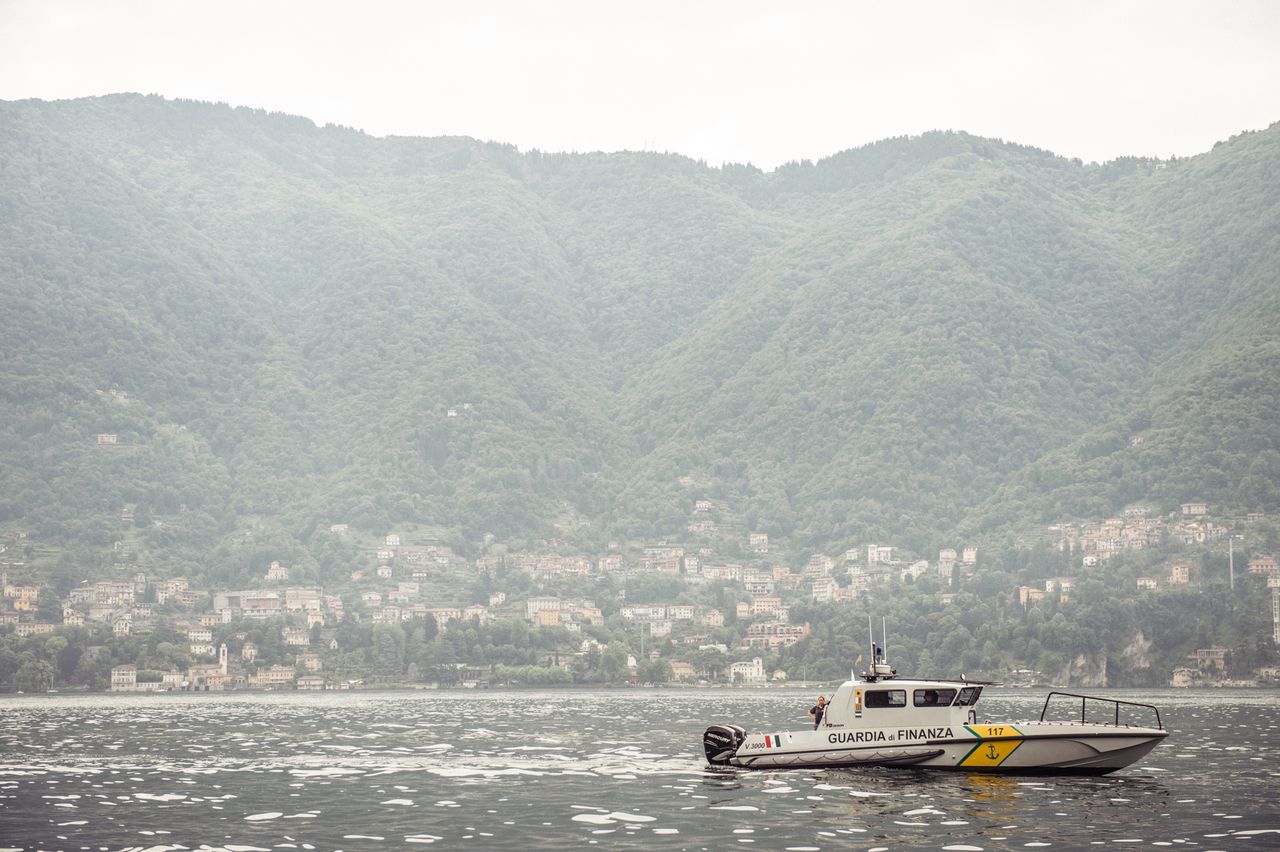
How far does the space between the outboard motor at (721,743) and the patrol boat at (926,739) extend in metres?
0.04

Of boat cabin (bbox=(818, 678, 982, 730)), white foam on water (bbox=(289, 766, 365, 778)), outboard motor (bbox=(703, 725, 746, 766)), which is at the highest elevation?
boat cabin (bbox=(818, 678, 982, 730))

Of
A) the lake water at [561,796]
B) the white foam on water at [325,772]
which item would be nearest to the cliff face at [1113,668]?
the lake water at [561,796]

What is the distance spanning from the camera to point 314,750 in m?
74.8

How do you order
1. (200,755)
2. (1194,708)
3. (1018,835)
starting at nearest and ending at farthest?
(1018,835) → (200,755) → (1194,708)

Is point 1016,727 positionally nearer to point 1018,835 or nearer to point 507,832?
point 1018,835

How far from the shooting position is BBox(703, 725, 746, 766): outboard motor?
5997cm

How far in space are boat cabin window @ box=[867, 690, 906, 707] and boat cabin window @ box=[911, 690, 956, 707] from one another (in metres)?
0.43

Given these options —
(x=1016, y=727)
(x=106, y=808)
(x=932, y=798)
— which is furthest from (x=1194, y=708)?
(x=106, y=808)

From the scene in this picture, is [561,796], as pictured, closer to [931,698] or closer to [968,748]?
[931,698]

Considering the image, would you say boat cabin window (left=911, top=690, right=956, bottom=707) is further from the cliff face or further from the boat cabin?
the cliff face

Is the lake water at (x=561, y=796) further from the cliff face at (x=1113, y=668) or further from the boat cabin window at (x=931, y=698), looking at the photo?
the cliff face at (x=1113, y=668)

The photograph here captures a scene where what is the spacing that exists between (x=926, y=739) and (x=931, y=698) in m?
1.56

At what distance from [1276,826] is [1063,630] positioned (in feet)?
493

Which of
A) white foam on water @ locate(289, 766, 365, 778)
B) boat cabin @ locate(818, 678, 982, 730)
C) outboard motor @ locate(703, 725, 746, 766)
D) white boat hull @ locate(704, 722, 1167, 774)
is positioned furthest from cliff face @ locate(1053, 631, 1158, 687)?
white foam on water @ locate(289, 766, 365, 778)
